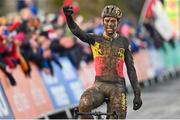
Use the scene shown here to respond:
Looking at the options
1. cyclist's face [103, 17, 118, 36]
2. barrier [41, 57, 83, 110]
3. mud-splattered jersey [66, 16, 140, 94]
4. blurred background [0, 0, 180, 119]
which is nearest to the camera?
cyclist's face [103, 17, 118, 36]

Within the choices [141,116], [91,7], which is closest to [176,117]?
[141,116]

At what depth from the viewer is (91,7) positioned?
4084cm

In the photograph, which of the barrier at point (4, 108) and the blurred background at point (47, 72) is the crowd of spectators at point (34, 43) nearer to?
the blurred background at point (47, 72)

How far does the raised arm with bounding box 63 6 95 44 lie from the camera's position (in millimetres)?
9477

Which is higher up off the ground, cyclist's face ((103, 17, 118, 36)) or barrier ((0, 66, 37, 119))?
cyclist's face ((103, 17, 118, 36))

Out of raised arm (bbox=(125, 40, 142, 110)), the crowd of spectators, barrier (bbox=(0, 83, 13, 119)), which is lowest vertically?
barrier (bbox=(0, 83, 13, 119))

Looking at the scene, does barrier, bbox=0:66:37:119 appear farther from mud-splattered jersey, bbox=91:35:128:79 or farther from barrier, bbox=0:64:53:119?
mud-splattered jersey, bbox=91:35:128:79

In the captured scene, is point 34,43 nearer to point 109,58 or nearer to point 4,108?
point 4,108

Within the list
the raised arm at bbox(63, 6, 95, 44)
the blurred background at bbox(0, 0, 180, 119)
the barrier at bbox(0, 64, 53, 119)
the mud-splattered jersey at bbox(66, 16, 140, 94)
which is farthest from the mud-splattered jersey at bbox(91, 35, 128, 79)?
the barrier at bbox(0, 64, 53, 119)

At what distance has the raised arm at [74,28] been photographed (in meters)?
9.48

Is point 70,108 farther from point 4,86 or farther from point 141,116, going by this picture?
point 4,86

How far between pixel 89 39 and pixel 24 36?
22.9 feet

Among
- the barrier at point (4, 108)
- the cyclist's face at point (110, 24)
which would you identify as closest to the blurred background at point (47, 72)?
the barrier at point (4, 108)

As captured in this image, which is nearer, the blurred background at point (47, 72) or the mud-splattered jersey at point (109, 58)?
the mud-splattered jersey at point (109, 58)
